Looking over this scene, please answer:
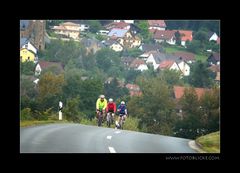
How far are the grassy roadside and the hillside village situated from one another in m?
0.57

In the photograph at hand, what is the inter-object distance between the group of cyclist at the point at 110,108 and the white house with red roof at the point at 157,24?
1.27 m

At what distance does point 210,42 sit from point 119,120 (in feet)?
6.09

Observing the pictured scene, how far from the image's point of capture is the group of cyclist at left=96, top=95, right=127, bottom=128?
43.3 feet

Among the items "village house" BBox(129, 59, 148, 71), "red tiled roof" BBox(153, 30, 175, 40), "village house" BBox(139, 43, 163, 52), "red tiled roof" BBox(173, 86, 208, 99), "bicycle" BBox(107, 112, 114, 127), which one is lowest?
"bicycle" BBox(107, 112, 114, 127)

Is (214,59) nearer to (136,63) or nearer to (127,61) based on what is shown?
(136,63)

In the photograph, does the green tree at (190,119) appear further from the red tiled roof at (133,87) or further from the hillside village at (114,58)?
the red tiled roof at (133,87)

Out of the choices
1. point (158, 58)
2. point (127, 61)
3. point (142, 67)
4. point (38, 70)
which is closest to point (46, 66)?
point (38, 70)

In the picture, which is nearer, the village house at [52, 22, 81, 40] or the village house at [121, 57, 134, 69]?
the village house at [52, 22, 81, 40]

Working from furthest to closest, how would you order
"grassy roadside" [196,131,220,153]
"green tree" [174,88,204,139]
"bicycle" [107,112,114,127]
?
"bicycle" [107,112,114,127], "green tree" [174,88,204,139], "grassy roadside" [196,131,220,153]

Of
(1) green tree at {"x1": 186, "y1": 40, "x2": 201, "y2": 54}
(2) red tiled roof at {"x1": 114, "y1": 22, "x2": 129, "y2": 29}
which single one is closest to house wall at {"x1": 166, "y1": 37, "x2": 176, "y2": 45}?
(1) green tree at {"x1": 186, "y1": 40, "x2": 201, "y2": 54}

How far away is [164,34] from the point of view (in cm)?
1302

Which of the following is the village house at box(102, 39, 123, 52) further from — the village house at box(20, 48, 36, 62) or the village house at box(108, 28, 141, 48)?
the village house at box(20, 48, 36, 62)

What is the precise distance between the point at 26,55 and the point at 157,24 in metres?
1.97
